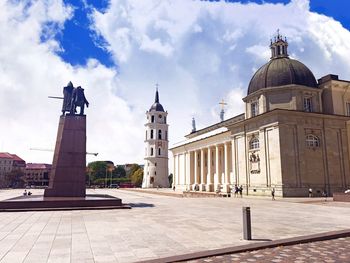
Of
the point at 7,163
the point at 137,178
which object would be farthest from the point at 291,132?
the point at 7,163

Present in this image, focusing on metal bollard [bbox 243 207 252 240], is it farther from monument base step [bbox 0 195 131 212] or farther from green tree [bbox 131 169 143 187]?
green tree [bbox 131 169 143 187]

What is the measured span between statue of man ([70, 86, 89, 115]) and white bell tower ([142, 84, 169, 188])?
68452 millimetres

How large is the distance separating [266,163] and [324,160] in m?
7.01

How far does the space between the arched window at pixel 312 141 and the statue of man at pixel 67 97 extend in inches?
1088

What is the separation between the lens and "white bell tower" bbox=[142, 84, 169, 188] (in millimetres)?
92625

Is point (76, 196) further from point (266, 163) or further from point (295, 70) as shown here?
point (295, 70)

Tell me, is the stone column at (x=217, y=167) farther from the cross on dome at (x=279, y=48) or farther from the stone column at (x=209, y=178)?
the cross on dome at (x=279, y=48)

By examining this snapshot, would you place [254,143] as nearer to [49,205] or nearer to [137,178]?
[49,205]

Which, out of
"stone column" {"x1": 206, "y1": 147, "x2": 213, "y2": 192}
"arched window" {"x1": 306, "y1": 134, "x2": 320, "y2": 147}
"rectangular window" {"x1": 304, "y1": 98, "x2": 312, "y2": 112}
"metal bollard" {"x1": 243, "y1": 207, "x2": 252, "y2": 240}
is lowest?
"metal bollard" {"x1": 243, "y1": 207, "x2": 252, "y2": 240}

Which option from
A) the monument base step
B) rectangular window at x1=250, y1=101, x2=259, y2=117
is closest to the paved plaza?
the monument base step

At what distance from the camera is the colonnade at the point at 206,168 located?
2063 inches

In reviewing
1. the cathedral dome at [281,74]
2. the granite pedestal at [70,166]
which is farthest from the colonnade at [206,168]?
the granite pedestal at [70,166]

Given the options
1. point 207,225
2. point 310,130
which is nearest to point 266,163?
point 310,130

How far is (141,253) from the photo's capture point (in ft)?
27.3
